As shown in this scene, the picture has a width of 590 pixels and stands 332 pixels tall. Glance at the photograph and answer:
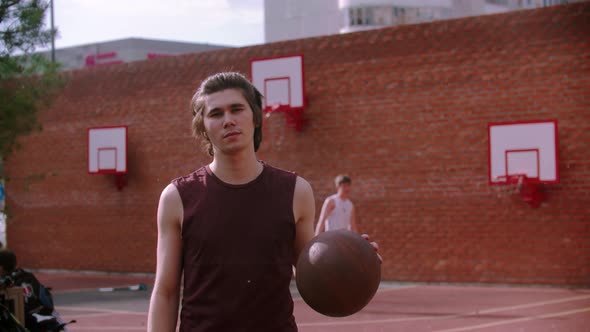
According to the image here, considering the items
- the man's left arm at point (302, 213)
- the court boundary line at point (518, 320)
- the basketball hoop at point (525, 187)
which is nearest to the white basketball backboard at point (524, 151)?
the basketball hoop at point (525, 187)

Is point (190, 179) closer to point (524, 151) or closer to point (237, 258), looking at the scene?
point (237, 258)

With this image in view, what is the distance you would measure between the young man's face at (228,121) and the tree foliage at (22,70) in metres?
9.37

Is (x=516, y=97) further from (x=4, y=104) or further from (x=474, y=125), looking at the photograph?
(x=4, y=104)

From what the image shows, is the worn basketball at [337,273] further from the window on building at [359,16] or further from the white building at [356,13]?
the window on building at [359,16]

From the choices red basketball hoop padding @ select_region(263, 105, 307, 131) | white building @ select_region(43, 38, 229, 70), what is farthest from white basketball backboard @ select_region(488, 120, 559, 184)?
white building @ select_region(43, 38, 229, 70)

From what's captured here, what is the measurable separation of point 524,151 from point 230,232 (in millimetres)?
11063

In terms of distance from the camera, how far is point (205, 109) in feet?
11.3

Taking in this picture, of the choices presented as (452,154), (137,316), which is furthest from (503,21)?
(137,316)

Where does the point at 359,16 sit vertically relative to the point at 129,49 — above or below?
above

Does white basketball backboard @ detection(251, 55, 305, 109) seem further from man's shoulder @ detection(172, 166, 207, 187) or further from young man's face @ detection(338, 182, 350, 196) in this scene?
man's shoulder @ detection(172, 166, 207, 187)

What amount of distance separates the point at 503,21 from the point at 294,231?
456 inches

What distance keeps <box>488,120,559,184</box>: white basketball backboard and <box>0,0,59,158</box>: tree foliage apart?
7.40 meters

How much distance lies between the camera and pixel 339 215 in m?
12.3

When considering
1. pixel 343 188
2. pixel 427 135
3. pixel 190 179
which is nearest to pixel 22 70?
pixel 343 188
